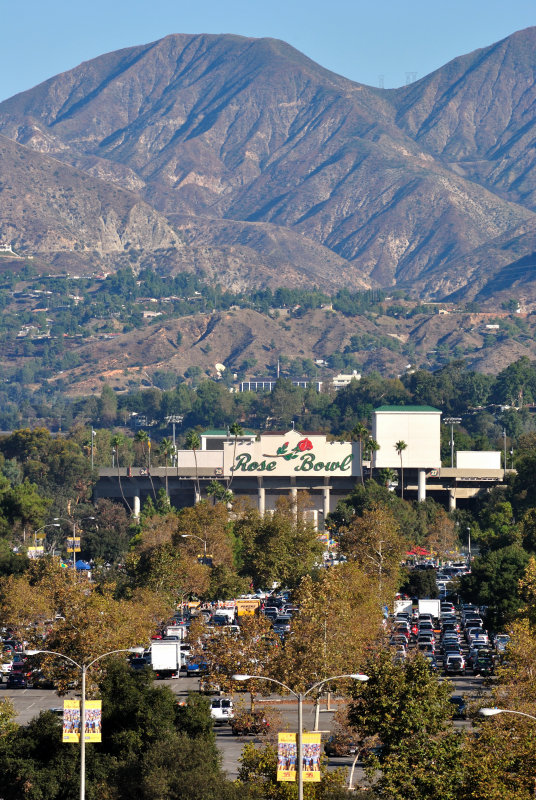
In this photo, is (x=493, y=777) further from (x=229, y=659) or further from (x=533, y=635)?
(x=229, y=659)

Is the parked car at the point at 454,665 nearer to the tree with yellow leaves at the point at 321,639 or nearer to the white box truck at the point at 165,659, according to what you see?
the tree with yellow leaves at the point at 321,639

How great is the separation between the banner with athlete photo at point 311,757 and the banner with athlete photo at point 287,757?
55 cm

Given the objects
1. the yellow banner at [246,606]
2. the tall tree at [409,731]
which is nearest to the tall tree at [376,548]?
the yellow banner at [246,606]

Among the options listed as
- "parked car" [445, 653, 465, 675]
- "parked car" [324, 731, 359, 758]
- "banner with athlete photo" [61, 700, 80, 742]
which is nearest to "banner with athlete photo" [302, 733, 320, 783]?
"banner with athlete photo" [61, 700, 80, 742]

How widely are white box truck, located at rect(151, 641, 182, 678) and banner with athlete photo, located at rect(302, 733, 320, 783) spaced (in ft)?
140

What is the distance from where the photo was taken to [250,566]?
139125 millimetres

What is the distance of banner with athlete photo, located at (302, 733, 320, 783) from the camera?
50.1 meters

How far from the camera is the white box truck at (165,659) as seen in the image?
92.6 m

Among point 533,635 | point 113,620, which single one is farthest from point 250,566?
point 533,635

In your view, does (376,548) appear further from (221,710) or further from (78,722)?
(78,722)

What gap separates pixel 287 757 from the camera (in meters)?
50.9

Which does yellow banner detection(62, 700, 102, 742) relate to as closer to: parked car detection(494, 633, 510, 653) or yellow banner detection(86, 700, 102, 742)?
yellow banner detection(86, 700, 102, 742)

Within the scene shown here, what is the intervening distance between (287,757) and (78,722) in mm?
9492

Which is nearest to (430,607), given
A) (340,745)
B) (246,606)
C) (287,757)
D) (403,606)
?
(403,606)
